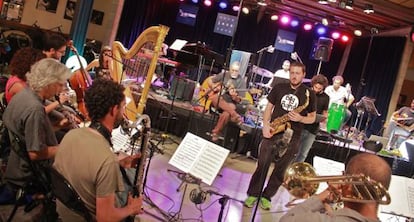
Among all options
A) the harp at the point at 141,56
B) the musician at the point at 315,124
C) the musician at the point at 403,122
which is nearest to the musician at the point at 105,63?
the harp at the point at 141,56

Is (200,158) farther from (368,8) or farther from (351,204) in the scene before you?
(368,8)

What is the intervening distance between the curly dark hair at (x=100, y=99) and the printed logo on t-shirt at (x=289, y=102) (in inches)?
105

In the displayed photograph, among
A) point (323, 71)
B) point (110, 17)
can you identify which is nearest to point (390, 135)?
point (323, 71)

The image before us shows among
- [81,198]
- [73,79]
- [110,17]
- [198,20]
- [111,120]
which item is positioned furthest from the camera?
[198,20]

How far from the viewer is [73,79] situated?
14.7ft

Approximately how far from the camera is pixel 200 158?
344cm

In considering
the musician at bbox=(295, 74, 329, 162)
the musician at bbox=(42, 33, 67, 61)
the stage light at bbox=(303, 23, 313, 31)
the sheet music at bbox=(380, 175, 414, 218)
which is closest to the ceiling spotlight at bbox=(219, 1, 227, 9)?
the stage light at bbox=(303, 23, 313, 31)

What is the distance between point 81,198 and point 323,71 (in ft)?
45.7

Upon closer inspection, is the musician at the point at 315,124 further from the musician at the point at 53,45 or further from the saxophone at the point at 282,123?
the musician at the point at 53,45

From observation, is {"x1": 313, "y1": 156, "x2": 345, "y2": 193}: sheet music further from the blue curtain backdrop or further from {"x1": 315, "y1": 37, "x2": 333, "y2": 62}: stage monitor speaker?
the blue curtain backdrop

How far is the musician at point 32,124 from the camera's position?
9.00 feet

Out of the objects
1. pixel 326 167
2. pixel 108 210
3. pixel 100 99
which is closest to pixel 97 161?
pixel 108 210

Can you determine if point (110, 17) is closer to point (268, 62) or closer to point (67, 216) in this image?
point (268, 62)

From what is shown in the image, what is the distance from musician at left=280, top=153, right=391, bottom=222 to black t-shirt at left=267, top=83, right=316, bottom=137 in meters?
2.51
